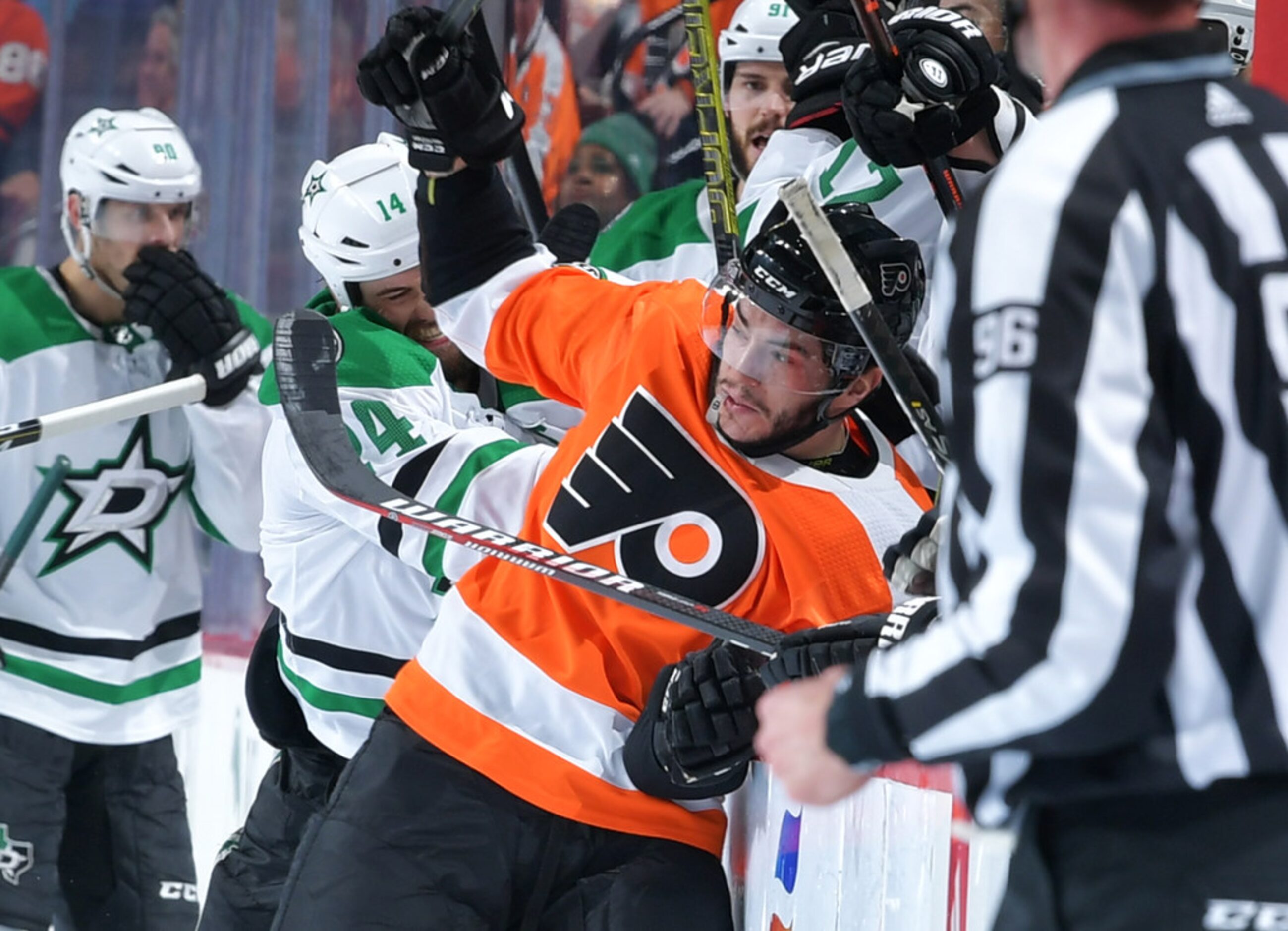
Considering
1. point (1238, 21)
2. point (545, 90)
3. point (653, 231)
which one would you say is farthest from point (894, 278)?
point (545, 90)

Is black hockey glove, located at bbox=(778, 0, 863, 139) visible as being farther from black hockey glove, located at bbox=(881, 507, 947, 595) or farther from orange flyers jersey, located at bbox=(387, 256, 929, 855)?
black hockey glove, located at bbox=(881, 507, 947, 595)

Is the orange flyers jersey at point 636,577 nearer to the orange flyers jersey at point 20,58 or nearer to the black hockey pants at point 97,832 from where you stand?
the black hockey pants at point 97,832

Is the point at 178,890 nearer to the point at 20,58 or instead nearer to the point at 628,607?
the point at 628,607

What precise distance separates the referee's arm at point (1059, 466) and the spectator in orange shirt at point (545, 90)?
3989 mm

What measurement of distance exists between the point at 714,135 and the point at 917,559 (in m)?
0.97

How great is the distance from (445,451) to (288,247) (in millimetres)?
3195

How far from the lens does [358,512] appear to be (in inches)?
105

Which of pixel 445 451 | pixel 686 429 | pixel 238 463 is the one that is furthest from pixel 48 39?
pixel 686 429

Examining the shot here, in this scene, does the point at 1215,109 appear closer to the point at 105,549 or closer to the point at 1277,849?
the point at 1277,849

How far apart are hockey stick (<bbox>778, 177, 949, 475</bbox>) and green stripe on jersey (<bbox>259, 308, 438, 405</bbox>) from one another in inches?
48.6

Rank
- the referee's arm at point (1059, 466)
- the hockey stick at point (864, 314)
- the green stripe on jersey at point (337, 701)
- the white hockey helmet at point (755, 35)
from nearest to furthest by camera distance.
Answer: the referee's arm at point (1059, 466) < the hockey stick at point (864, 314) < the green stripe on jersey at point (337, 701) < the white hockey helmet at point (755, 35)

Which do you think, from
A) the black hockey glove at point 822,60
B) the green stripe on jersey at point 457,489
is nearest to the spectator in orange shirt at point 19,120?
the green stripe on jersey at point 457,489

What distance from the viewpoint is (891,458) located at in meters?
1.99

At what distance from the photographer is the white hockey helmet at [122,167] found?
3523 millimetres
